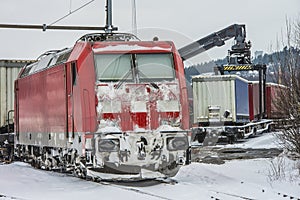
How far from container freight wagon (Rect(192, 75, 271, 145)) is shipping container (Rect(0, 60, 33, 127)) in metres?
9.40

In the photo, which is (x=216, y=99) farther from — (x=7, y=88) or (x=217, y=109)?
(x=7, y=88)

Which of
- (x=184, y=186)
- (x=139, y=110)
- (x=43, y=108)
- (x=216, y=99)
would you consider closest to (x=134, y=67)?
(x=139, y=110)

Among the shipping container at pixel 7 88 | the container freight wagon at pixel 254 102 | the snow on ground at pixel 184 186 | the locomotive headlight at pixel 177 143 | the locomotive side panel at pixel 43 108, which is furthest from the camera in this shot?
the container freight wagon at pixel 254 102

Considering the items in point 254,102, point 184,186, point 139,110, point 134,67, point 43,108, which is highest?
point 134,67

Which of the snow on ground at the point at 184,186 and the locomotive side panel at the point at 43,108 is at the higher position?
the locomotive side panel at the point at 43,108

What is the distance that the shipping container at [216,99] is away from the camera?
28.4 metres

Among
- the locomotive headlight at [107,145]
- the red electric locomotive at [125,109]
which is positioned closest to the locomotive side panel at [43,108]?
the red electric locomotive at [125,109]

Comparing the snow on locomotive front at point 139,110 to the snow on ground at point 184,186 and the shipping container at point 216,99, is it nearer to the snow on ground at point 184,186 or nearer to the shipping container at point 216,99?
the snow on ground at point 184,186

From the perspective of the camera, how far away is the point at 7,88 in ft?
71.9

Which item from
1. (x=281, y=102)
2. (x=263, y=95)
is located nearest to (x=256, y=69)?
(x=263, y=95)

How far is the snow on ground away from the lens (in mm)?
11242

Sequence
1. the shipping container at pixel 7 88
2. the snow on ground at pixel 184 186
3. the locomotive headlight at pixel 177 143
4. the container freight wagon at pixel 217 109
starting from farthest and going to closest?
1. the container freight wagon at pixel 217 109
2. the shipping container at pixel 7 88
3. the locomotive headlight at pixel 177 143
4. the snow on ground at pixel 184 186

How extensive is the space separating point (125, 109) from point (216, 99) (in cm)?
1676

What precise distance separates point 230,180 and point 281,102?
8.29ft
